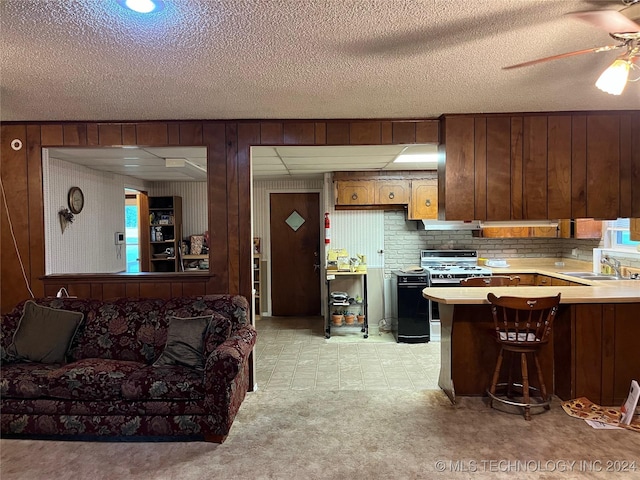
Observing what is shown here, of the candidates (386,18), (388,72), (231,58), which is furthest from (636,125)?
(231,58)

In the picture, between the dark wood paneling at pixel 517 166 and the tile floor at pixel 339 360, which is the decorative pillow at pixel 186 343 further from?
the dark wood paneling at pixel 517 166

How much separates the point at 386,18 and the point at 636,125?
9.02 ft

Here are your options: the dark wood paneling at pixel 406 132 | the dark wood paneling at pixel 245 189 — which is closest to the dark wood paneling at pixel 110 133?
the dark wood paneling at pixel 245 189

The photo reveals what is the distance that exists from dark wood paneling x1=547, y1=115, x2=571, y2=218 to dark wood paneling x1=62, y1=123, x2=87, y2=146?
3866 millimetres

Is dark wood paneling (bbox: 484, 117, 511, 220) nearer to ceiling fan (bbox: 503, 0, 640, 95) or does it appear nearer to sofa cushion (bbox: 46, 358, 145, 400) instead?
ceiling fan (bbox: 503, 0, 640, 95)

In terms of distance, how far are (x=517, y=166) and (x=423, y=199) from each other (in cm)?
222

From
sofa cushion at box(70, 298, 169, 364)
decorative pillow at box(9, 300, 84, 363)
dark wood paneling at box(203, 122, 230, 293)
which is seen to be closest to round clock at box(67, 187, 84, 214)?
decorative pillow at box(9, 300, 84, 363)

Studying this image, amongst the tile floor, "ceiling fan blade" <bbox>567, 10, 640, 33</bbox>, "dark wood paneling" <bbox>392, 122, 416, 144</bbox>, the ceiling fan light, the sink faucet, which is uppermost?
"dark wood paneling" <bbox>392, 122, 416, 144</bbox>

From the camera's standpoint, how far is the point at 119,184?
5.80 meters

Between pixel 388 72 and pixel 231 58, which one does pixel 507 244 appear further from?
pixel 231 58

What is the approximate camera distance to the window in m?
4.59

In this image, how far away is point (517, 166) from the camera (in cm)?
338

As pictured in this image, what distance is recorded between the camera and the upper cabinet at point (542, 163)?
3.36 metres

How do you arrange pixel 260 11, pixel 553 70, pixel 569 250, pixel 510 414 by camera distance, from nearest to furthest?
pixel 260 11
pixel 553 70
pixel 510 414
pixel 569 250
